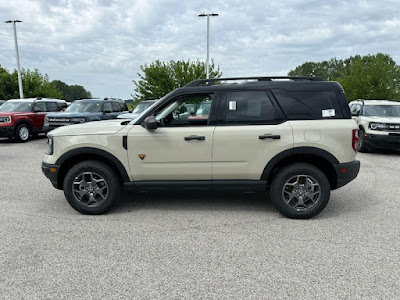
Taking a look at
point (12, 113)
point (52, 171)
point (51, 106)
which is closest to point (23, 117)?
point (12, 113)

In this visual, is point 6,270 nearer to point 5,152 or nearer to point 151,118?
point 151,118

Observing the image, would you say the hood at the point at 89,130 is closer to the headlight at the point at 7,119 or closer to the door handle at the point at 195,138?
the door handle at the point at 195,138

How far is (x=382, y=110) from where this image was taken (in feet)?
34.9

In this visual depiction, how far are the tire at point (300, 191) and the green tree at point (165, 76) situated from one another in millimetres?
32399

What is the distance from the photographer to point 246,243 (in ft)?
12.0

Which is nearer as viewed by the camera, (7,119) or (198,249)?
(198,249)

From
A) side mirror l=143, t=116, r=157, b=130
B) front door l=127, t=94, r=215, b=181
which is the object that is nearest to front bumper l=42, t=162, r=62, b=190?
front door l=127, t=94, r=215, b=181

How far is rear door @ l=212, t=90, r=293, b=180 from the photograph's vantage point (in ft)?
14.2

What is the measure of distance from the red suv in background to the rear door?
10.9m

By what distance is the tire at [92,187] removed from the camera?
4496 mm

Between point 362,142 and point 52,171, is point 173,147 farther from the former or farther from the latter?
point 362,142

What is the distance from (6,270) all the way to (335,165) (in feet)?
12.8

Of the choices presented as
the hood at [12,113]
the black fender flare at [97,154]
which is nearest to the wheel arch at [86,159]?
the black fender flare at [97,154]

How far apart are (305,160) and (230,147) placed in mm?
1074
